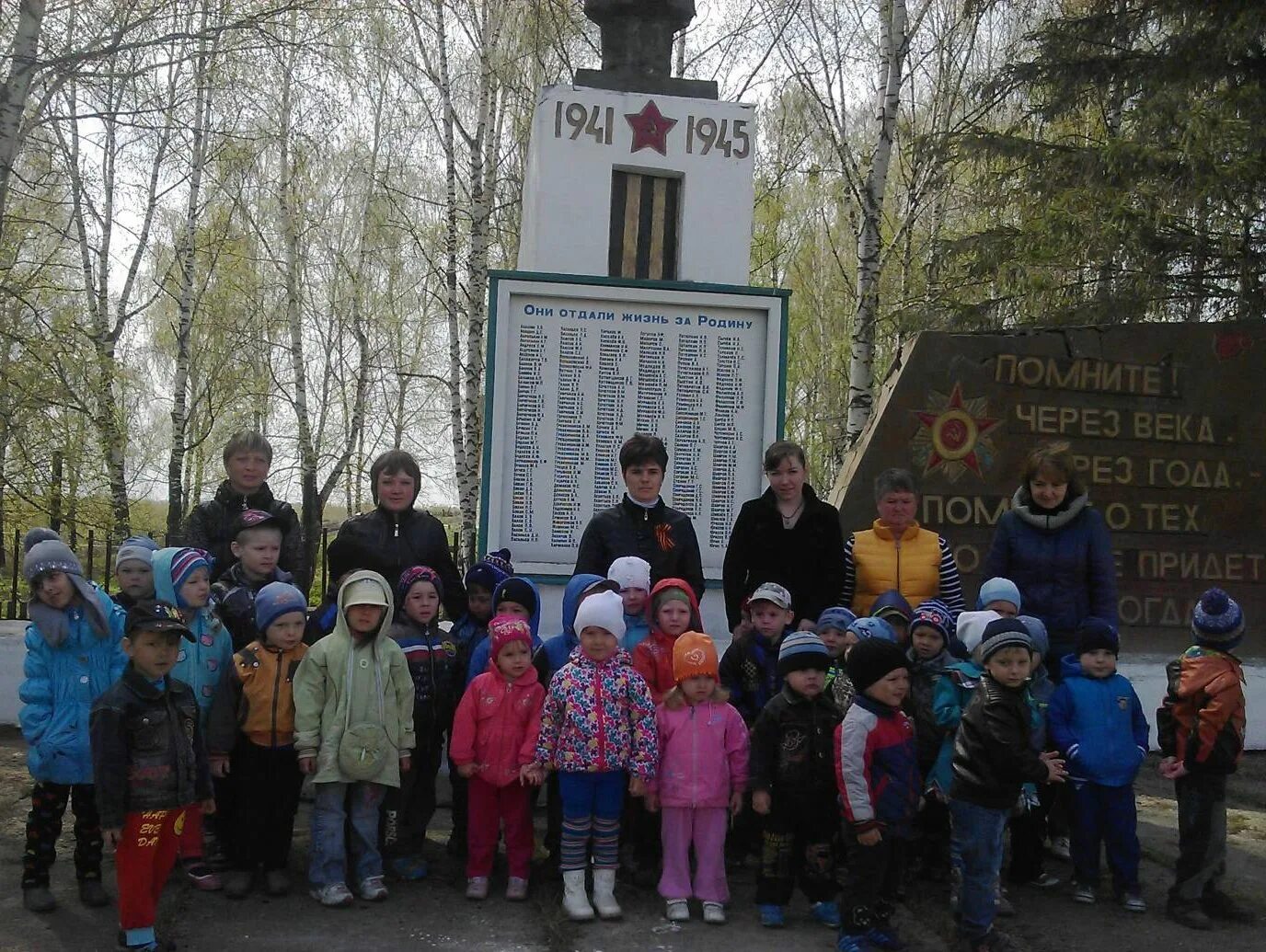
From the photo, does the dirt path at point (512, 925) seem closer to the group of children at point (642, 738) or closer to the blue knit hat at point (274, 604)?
the group of children at point (642, 738)

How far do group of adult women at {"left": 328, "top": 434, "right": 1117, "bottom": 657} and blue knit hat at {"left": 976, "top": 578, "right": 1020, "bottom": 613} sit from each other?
251 millimetres

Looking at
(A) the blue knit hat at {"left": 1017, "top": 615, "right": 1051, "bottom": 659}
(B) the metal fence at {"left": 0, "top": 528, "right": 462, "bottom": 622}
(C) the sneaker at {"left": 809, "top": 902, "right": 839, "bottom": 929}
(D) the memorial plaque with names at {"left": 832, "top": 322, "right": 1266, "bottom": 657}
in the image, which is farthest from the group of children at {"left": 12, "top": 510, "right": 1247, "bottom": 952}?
(D) the memorial plaque with names at {"left": 832, "top": 322, "right": 1266, "bottom": 657}

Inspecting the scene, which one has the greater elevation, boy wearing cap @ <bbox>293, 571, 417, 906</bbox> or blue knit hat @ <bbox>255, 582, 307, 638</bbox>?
blue knit hat @ <bbox>255, 582, 307, 638</bbox>

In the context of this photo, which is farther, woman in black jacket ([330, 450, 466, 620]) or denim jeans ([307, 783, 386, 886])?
woman in black jacket ([330, 450, 466, 620])

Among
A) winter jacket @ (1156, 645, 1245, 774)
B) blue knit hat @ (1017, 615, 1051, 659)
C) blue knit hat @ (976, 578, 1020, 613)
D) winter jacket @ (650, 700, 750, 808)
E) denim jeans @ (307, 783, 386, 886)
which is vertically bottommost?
denim jeans @ (307, 783, 386, 886)

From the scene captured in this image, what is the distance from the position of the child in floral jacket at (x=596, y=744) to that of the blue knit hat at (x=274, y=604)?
956 millimetres

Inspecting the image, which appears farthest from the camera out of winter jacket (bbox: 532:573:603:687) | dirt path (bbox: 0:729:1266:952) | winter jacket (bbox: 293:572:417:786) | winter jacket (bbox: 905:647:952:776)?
winter jacket (bbox: 532:573:603:687)

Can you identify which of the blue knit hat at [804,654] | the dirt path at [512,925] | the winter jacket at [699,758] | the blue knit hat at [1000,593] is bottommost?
the dirt path at [512,925]

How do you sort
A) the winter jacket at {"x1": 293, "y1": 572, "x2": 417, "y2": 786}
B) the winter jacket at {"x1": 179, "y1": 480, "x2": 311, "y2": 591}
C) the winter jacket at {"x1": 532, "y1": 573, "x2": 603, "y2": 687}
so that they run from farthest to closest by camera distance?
1. the winter jacket at {"x1": 179, "y1": 480, "x2": 311, "y2": 591}
2. the winter jacket at {"x1": 532, "y1": 573, "x2": 603, "y2": 687}
3. the winter jacket at {"x1": 293, "y1": 572, "x2": 417, "y2": 786}

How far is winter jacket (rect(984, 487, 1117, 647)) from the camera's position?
5020 mm

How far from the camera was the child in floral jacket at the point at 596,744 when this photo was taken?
4156mm

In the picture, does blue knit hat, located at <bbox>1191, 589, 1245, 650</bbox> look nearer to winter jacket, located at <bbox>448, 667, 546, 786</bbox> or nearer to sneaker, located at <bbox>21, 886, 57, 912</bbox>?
winter jacket, located at <bbox>448, 667, 546, 786</bbox>

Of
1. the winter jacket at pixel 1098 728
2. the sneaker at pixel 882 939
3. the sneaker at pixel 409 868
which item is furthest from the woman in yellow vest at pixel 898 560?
the sneaker at pixel 409 868

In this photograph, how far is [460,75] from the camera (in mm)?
17125
